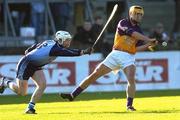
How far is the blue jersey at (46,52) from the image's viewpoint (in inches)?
601

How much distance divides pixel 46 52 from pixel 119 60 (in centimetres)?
176

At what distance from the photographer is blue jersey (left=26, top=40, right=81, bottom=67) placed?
601 inches

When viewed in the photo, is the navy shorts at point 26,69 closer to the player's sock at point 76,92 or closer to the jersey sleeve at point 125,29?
the player's sock at point 76,92

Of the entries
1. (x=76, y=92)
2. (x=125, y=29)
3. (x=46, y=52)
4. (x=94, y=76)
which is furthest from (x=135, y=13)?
(x=76, y=92)

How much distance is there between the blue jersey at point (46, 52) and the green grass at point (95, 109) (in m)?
1.13

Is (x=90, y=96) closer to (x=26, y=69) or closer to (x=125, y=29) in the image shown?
(x=125, y=29)

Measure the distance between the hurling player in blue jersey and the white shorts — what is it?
1078 millimetres

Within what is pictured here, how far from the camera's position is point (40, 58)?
1565 cm

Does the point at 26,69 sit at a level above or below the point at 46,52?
below

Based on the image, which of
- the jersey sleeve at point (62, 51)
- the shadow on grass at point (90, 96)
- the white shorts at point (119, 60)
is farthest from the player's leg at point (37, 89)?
the shadow on grass at point (90, 96)

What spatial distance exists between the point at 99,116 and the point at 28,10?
14155 mm

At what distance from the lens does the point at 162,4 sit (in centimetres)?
3106

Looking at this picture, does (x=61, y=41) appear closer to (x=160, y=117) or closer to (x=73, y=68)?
(x=160, y=117)

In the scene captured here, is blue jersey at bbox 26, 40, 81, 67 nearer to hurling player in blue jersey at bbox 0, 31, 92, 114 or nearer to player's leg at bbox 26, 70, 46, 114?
hurling player in blue jersey at bbox 0, 31, 92, 114
